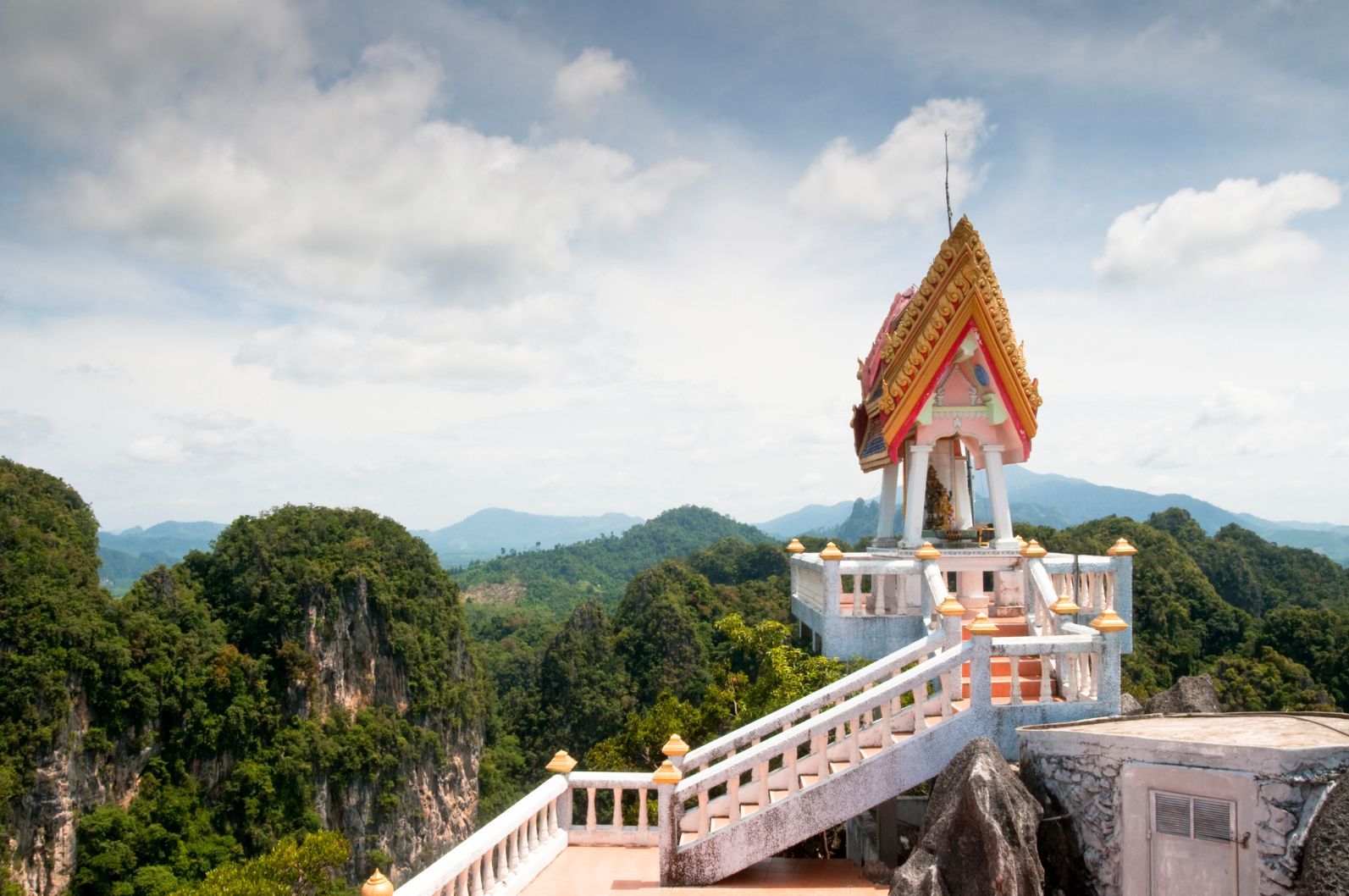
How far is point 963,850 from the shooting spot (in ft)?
22.2

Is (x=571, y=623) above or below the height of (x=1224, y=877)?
below

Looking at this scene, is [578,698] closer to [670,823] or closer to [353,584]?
[353,584]

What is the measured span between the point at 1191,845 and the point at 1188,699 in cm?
509

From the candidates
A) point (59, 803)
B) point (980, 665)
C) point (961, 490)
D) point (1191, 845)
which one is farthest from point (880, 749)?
point (59, 803)

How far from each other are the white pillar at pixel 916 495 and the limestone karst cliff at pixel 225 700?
1395 inches

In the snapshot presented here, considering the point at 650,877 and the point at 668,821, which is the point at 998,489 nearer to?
the point at 668,821

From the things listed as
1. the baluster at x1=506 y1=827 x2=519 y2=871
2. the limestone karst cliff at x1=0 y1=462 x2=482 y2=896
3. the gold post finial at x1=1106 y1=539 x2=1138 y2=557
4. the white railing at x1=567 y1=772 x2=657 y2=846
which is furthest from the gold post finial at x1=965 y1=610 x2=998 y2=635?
the limestone karst cliff at x1=0 y1=462 x2=482 y2=896

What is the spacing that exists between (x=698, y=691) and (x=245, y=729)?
24098mm

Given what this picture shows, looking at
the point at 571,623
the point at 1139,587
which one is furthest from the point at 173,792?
the point at 1139,587

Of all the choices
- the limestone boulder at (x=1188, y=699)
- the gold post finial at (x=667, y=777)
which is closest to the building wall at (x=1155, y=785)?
the gold post finial at (x=667, y=777)

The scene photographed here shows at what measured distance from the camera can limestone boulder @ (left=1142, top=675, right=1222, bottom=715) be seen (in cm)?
1104

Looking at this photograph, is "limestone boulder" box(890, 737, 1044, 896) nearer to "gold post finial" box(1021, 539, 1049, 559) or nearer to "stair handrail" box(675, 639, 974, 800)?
"stair handrail" box(675, 639, 974, 800)

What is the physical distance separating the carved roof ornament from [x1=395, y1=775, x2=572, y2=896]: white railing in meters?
6.00

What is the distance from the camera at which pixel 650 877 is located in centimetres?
880
